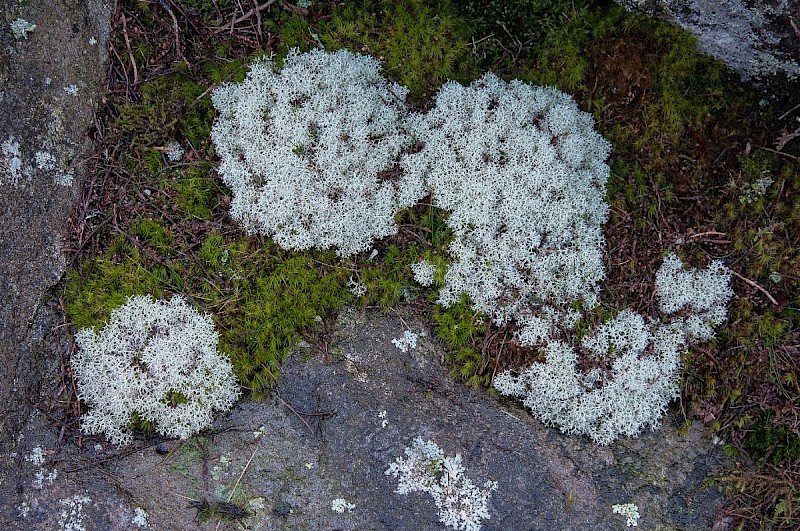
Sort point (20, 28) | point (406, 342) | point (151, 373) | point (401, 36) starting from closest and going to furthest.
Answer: point (20, 28), point (151, 373), point (406, 342), point (401, 36)

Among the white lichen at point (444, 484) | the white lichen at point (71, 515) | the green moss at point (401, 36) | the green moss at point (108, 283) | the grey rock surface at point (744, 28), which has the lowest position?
the white lichen at point (71, 515)

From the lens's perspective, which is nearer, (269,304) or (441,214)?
(269,304)

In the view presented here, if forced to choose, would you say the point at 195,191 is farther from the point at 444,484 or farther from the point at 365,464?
the point at 444,484

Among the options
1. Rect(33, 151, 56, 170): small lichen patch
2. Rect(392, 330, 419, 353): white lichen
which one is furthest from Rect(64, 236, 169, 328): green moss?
Rect(392, 330, 419, 353): white lichen

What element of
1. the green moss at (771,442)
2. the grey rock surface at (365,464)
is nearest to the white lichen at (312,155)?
the grey rock surface at (365,464)

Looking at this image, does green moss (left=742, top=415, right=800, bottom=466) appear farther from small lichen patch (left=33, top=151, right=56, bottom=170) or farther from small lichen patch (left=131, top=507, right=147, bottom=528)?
small lichen patch (left=33, top=151, right=56, bottom=170)

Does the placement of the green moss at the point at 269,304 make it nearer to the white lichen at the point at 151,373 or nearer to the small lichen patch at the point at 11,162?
the white lichen at the point at 151,373

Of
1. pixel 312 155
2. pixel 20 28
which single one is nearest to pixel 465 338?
pixel 312 155
